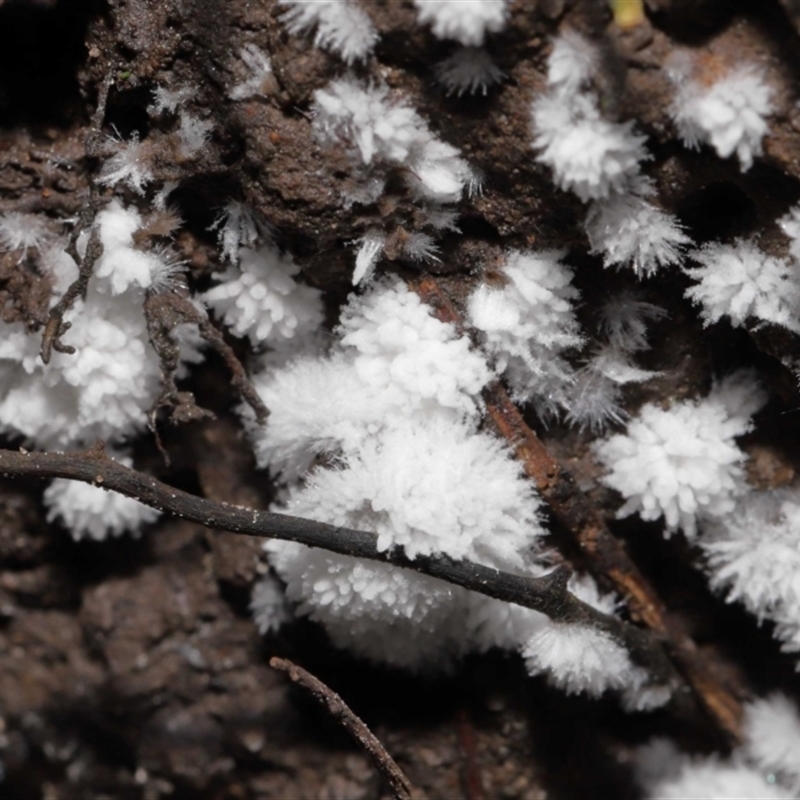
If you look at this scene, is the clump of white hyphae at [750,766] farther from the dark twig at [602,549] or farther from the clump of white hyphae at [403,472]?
the clump of white hyphae at [403,472]

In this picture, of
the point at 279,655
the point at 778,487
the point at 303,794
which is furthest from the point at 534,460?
the point at 303,794

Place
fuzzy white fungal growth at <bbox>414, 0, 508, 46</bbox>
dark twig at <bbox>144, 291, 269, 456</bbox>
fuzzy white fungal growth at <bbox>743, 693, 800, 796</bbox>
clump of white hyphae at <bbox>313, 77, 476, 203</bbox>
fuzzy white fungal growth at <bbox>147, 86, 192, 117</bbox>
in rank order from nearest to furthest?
fuzzy white fungal growth at <bbox>414, 0, 508, 46</bbox>
clump of white hyphae at <bbox>313, 77, 476, 203</bbox>
fuzzy white fungal growth at <bbox>147, 86, 192, 117</bbox>
dark twig at <bbox>144, 291, 269, 456</bbox>
fuzzy white fungal growth at <bbox>743, 693, 800, 796</bbox>

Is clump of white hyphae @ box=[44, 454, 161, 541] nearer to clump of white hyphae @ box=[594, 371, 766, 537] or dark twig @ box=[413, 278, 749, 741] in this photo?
dark twig @ box=[413, 278, 749, 741]

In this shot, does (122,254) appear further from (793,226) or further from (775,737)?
(775,737)

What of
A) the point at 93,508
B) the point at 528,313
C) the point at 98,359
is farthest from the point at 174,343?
the point at 528,313

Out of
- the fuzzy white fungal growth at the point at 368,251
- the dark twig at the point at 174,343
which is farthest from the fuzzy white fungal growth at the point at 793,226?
the dark twig at the point at 174,343

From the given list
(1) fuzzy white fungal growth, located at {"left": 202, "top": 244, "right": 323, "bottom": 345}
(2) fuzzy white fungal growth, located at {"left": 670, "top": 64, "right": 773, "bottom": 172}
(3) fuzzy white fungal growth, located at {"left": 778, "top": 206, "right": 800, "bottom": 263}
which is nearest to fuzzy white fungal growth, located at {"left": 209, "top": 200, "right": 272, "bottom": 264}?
(1) fuzzy white fungal growth, located at {"left": 202, "top": 244, "right": 323, "bottom": 345}
